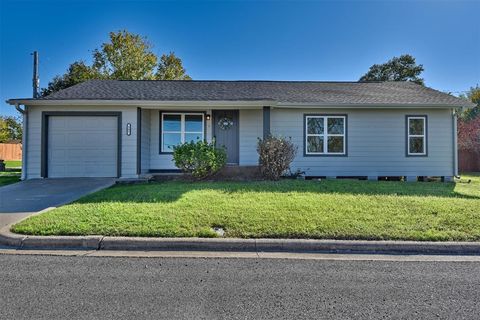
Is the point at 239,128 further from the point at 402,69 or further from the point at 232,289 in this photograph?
the point at 402,69

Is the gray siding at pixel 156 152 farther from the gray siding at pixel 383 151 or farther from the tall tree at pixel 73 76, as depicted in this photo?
the tall tree at pixel 73 76

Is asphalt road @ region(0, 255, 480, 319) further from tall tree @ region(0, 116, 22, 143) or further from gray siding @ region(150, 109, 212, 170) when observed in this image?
tall tree @ region(0, 116, 22, 143)

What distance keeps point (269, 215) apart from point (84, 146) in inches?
325

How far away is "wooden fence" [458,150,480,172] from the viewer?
65.2 ft

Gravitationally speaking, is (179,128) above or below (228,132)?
above

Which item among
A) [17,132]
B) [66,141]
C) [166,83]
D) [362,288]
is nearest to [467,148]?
[166,83]

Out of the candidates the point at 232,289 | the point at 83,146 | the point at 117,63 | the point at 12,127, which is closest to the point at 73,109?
the point at 83,146

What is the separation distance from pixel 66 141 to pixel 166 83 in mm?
5574

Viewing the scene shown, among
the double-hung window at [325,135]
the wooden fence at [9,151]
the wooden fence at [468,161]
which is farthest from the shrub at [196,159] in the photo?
the wooden fence at [9,151]

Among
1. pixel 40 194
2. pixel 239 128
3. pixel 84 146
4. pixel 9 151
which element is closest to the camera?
pixel 40 194

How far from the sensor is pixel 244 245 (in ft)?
15.4

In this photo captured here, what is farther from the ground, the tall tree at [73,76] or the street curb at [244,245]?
the tall tree at [73,76]

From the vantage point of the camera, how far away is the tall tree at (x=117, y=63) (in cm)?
2564

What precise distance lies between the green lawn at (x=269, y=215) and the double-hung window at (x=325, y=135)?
4.25 metres
